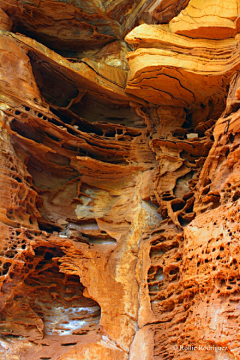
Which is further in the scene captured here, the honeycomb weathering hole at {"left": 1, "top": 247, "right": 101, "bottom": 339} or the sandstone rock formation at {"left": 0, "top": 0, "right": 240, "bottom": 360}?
the honeycomb weathering hole at {"left": 1, "top": 247, "right": 101, "bottom": 339}

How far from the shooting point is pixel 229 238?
5.59 meters

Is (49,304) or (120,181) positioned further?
(120,181)

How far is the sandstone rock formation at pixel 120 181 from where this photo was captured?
20.6 feet

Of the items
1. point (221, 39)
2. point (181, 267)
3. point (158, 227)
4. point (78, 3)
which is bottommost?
point (181, 267)

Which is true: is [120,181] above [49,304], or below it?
above

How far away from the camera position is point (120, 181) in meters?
9.62

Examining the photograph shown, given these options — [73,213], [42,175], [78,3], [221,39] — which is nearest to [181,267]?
[73,213]

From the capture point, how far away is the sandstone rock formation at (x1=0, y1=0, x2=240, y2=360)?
627 centimetres

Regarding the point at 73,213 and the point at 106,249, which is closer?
the point at 106,249

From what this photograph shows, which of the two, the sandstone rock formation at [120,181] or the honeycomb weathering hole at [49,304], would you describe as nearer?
the sandstone rock formation at [120,181]

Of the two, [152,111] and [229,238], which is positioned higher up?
[152,111]

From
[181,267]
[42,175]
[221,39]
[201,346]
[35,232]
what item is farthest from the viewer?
[42,175]

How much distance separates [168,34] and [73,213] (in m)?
4.67

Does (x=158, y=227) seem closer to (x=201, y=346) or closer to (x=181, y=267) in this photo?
(x=181, y=267)
